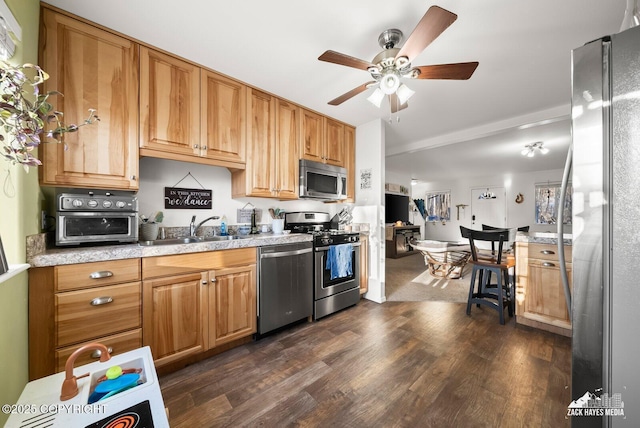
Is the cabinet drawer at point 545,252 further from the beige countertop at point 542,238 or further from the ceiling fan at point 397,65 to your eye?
the ceiling fan at point 397,65

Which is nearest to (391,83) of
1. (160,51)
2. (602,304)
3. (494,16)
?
(494,16)

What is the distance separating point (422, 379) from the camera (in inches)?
64.8

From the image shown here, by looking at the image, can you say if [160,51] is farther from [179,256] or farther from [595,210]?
[595,210]

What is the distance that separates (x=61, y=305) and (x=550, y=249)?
151 inches

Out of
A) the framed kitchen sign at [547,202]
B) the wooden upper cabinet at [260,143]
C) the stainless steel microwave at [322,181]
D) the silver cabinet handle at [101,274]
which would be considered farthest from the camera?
the framed kitchen sign at [547,202]

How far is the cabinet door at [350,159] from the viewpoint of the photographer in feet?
10.8

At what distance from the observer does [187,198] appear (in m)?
2.31

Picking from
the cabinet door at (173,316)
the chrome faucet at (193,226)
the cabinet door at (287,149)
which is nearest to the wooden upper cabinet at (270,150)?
the cabinet door at (287,149)

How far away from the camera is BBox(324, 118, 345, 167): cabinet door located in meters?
3.03

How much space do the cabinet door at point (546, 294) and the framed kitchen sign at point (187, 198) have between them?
3.38 meters

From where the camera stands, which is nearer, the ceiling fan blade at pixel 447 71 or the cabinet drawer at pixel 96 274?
the cabinet drawer at pixel 96 274

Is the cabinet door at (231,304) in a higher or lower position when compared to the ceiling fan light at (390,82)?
lower

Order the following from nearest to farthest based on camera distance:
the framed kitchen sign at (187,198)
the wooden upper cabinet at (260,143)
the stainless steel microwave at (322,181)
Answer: the framed kitchen sign at (187,198)
the wooden upper cabinet at (260,143)
the stainless steel microwave at (322,181)

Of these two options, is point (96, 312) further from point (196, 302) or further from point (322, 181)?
point (322, 181)
